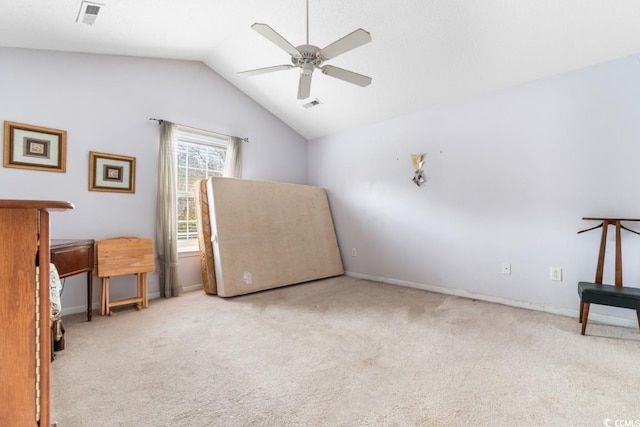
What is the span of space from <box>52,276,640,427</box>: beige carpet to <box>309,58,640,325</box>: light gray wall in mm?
583

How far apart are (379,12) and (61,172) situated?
11.0 feet

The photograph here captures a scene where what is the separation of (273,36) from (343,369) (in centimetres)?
222

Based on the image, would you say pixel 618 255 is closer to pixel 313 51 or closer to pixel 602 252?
pixel 602 252

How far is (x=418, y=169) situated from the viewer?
12.9 feet

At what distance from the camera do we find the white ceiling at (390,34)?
244cm

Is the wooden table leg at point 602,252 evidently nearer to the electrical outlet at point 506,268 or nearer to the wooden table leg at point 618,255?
the wooden table leg at point 618,255

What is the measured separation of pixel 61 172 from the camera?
9.76 ft

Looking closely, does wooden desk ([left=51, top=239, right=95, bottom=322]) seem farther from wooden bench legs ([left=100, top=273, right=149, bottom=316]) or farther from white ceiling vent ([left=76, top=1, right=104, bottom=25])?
white ceiling vent ([left=76, top=1, right=104, bottom=25])

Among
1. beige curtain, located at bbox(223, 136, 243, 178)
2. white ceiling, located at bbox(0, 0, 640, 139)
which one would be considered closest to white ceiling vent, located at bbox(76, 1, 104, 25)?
white ceiling, located at bbox(0, 0, 640, 139)

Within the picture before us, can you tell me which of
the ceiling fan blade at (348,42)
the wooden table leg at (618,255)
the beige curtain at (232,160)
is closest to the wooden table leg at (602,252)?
the wooden table leg at (618,255)

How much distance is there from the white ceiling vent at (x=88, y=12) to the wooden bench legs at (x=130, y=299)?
7.48ft

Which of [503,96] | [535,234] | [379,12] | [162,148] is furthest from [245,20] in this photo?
[535,234]

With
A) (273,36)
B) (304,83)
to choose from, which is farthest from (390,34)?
(273,36)

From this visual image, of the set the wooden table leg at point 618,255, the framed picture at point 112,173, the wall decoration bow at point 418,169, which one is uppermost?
the wall decoration bow at point 418,169
